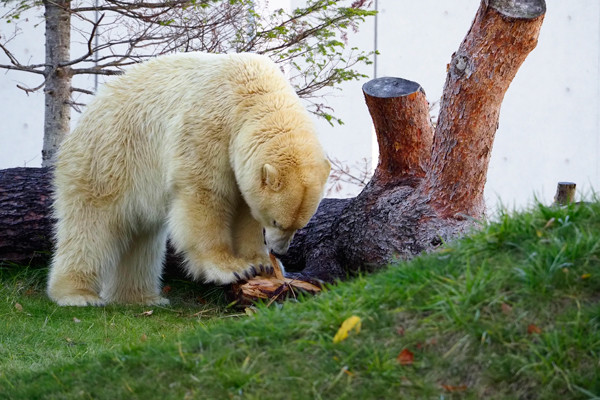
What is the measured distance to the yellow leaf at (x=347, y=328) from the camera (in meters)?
2.73

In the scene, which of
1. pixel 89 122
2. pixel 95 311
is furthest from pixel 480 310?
pixel 89 122

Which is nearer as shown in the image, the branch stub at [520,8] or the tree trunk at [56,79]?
the branch stub at [520,8]

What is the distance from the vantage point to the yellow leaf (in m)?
2.73

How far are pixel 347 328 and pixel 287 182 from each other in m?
2.01

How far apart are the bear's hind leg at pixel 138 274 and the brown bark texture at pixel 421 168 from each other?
2.58ft

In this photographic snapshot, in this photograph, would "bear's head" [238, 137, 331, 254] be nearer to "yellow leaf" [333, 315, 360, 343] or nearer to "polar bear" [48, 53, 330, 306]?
"polar bear" [48, 53, 330, 306]

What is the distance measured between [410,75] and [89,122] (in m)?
5.49

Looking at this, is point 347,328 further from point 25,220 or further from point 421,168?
point 25,220

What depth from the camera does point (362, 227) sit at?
5.65 metres

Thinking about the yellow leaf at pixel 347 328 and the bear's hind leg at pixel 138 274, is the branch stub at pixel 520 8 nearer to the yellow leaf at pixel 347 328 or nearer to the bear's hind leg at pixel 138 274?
the yellow leaf at pixel 347 328

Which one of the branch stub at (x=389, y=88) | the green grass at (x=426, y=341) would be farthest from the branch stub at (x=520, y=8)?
the green grass at (x=426, y=341)

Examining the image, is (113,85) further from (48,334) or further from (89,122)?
(48,334)

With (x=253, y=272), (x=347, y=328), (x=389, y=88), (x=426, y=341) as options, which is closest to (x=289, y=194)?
(x=253, y=272)

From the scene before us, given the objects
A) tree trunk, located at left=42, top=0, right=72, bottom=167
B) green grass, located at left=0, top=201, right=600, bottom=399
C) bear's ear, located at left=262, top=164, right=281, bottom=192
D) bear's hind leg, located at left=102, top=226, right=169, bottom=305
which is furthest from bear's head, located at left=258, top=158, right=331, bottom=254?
tree trunk, located at left=42, top=0, right=72, bottom=167
